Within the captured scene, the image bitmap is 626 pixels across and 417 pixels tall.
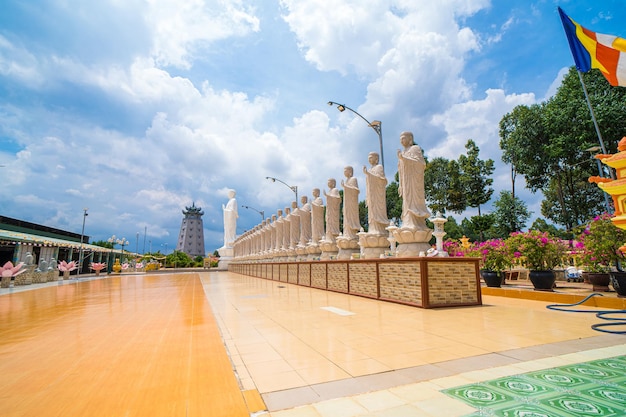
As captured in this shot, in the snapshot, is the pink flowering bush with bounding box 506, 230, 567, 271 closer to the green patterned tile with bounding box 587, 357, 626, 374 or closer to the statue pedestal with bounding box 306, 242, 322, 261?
the green patterned tile with bounding box 587, 357, 626, 374

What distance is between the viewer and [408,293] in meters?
6.14

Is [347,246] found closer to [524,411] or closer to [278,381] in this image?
[278,381]

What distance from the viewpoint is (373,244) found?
9031mm

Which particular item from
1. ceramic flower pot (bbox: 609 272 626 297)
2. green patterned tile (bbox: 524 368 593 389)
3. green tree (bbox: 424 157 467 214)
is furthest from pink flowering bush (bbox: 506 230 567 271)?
green tree (bbox: 424 157 467 214)

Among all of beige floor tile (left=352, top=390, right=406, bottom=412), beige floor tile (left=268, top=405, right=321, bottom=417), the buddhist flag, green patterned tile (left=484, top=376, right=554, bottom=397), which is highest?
the buddhist flag

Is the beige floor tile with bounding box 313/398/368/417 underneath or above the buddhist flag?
underneath

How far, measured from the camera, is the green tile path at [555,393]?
1781mm

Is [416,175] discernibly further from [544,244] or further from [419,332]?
[419,332]

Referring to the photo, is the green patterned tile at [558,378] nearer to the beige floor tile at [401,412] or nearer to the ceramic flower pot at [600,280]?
the beige floor tile at [401,412]

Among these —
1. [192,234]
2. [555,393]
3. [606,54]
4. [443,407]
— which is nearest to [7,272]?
[443,407]

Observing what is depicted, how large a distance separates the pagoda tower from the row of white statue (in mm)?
90627

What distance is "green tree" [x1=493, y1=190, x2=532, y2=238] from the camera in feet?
81.7

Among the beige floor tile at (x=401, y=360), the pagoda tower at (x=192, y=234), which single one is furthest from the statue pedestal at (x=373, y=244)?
the pagoda tower at (x=192, y=234)

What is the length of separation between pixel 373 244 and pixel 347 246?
1660 mm
